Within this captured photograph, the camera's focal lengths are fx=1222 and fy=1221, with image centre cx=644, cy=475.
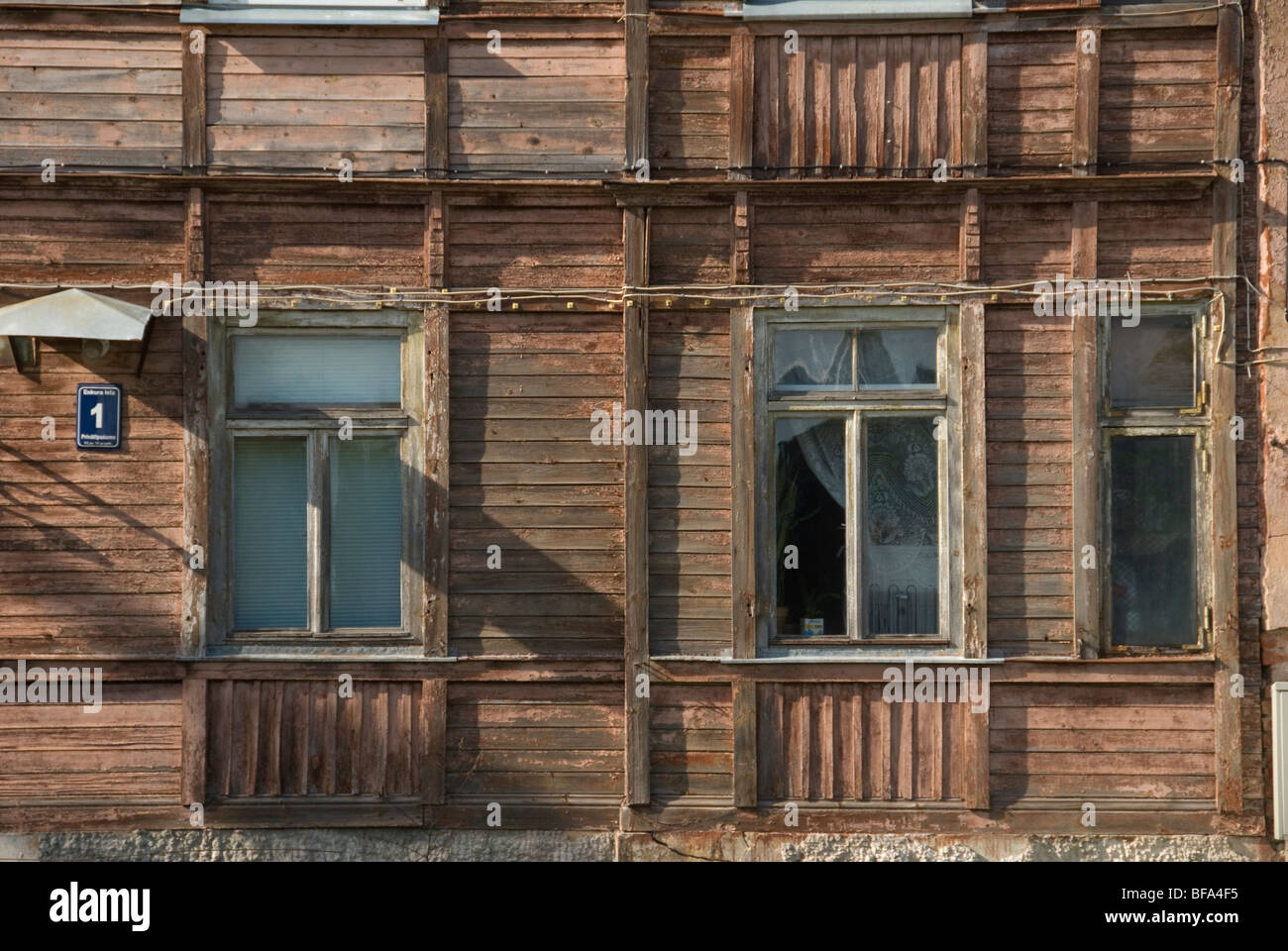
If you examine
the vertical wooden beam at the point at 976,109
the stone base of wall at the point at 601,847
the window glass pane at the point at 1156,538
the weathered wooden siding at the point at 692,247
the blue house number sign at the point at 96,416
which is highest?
the vertical wooden beam at the point at 976,109

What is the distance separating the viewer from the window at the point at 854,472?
739 centimetres

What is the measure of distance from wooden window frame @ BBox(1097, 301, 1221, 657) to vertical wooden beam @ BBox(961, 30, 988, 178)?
47.1 inches

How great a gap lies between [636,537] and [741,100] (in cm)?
270

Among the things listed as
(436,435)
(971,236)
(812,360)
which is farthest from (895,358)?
(436,435)

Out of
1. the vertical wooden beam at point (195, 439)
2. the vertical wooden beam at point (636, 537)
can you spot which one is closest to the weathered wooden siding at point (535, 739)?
the vertical wooden beam at point (636, 537)

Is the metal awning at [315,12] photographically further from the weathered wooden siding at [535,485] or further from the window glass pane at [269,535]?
the window glass pane at [269,535]

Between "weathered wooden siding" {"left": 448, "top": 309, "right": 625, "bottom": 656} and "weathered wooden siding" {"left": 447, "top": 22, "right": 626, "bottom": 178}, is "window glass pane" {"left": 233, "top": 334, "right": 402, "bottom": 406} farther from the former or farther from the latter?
"weathered wooden siding" {"left": 447, "top": 22, "right": 626, "bottom": 178}

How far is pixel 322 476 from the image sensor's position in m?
7.44

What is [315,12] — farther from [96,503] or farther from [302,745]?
[302,745]

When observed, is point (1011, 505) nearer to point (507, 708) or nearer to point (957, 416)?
point (957, 416)

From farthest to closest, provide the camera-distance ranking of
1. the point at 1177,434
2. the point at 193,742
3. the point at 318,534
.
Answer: the point at 318,534 → the point at 1177,434 → the point at 193,742

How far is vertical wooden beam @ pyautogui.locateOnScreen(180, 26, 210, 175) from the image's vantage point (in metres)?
7.31

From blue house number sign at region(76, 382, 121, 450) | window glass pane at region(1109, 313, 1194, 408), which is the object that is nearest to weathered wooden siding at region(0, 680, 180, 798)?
blue house number sign at region(76, 382, 121, 450)

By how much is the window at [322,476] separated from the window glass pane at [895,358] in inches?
107
